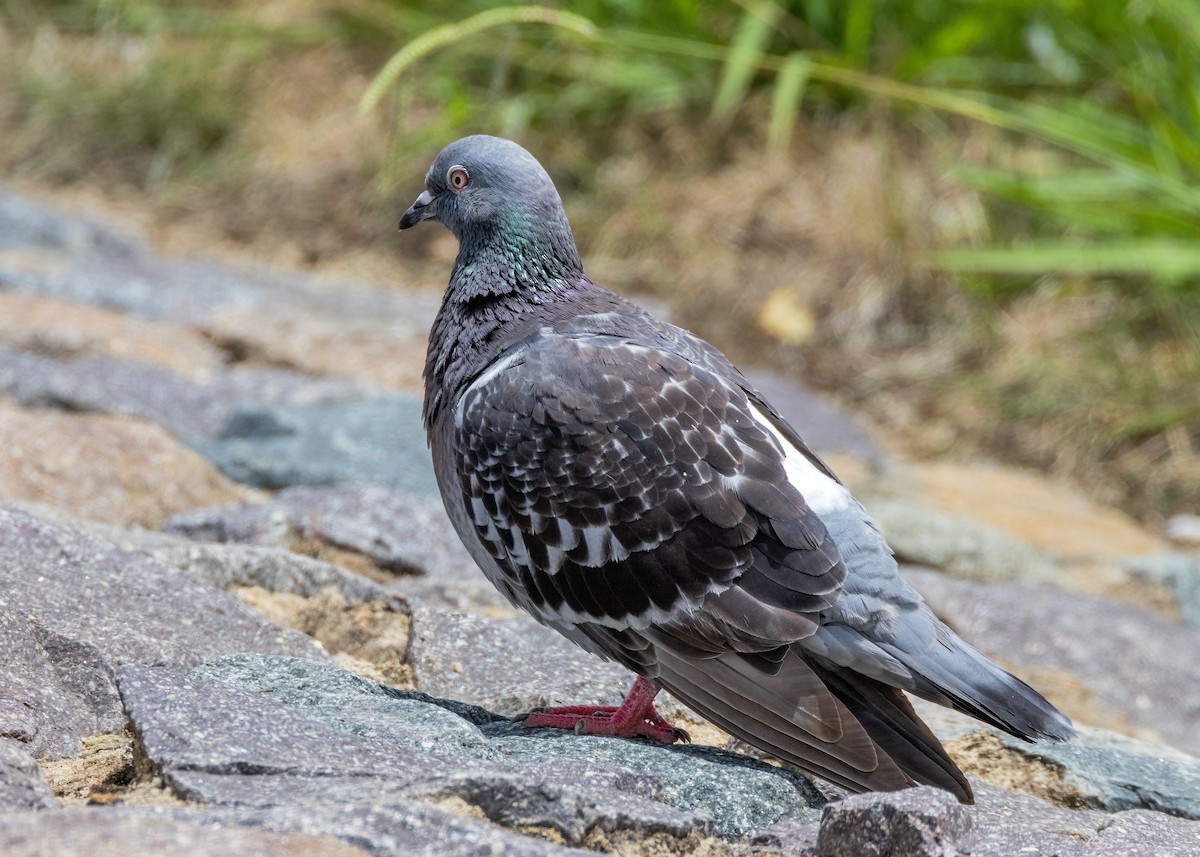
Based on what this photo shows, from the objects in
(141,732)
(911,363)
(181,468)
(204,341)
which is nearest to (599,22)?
(911,363)

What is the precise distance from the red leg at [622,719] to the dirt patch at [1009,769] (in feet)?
2.43

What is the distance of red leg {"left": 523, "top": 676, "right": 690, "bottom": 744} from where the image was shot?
10.4 ft

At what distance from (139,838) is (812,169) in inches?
261

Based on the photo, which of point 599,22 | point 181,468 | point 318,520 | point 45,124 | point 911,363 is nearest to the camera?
point 318,520

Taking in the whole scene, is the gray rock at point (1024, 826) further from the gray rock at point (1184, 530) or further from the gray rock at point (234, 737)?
the gray rock at point (1184, 530)

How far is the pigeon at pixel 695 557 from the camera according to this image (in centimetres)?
297

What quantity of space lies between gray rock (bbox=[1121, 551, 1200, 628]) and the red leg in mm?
2735

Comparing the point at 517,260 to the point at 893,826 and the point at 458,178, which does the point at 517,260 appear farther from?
the point at 893,826

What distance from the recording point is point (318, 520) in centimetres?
431

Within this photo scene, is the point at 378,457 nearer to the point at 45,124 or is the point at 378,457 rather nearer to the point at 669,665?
the point at 669,665

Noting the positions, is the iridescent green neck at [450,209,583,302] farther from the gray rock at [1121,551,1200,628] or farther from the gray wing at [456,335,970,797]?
the gray rock at [1121,551,1200,628]

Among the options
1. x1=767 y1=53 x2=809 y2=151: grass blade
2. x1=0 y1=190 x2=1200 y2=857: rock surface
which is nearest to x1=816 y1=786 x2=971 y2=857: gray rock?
x1=0 y1=190 x2=1200 y2=857: rock surface

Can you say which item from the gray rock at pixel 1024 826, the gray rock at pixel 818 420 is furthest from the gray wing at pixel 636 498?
the gray rock at pixel 818 420

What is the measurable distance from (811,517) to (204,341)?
388 centimetres
